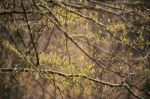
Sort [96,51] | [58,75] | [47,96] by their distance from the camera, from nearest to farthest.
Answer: [58,75], [96,51], [47,96]

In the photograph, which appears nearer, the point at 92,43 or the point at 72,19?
the point at 72,19

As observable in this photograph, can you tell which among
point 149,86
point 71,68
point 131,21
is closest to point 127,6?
point 131,21

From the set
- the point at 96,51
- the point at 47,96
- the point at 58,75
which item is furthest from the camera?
the point at 47,96

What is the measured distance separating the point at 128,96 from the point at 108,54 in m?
0.93

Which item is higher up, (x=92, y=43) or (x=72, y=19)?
(x=72, y=19)

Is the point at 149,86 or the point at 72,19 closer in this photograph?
the point at 72,19

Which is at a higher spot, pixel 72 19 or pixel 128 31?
pixel 72 19

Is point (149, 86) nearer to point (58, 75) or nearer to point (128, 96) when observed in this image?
point (128, 96)

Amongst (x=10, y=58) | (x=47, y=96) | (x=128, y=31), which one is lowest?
(x=47, y=96)

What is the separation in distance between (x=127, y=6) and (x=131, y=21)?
1.51 ft

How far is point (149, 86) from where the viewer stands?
6734 millimetres

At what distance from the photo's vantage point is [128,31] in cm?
704

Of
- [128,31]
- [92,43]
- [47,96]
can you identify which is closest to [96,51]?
[92,43]

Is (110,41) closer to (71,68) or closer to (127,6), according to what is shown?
(127,6)
